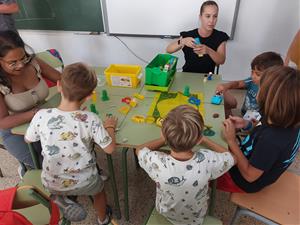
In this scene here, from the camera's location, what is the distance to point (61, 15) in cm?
297

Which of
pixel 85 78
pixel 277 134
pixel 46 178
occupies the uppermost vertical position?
pixel 85 78

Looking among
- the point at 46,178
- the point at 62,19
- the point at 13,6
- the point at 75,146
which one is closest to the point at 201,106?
the point at 75,146

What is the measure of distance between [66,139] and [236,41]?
238 cm

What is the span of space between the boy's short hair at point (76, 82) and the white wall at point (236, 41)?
6.41ft

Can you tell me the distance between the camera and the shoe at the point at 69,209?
1223mm

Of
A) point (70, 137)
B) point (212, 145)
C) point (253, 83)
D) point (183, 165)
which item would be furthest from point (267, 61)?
point (70, 137)

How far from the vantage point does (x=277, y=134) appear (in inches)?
40.0

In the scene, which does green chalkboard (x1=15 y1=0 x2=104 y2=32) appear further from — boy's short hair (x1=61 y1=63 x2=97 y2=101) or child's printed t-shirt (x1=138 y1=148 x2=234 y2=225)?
child's printed t-shirt (x1=138 y1=148 x2=234 y2=225)

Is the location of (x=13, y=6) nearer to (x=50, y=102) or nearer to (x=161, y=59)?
(x=50, y=102)

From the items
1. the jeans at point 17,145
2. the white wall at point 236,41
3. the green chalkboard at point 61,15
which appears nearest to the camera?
the jeans at point 17,145

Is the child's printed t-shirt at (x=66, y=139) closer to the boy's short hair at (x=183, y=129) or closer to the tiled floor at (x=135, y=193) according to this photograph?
the boy's short hair at (x=183, y=129)

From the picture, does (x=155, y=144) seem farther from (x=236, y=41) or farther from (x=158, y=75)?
(x=236, y=41)

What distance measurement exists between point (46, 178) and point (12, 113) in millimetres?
488

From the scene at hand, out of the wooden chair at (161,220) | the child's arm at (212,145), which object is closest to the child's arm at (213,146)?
the child's arm at (212,145)
